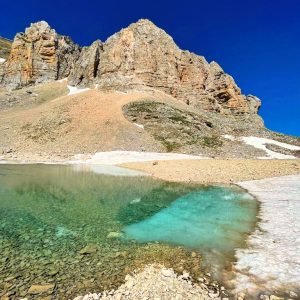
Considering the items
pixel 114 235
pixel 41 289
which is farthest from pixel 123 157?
pixel 41 289

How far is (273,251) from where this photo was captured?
1051cm

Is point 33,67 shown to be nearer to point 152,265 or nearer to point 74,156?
point 74,156

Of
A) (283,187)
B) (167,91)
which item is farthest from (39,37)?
(283,187)

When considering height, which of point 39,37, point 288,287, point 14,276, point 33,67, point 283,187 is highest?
point 39,37

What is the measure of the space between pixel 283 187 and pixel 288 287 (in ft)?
55.1

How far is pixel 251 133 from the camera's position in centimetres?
6800

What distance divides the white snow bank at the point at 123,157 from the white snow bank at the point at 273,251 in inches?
1161

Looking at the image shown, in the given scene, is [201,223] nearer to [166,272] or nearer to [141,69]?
[166,272]

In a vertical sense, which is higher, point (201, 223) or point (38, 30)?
point (38, 30)

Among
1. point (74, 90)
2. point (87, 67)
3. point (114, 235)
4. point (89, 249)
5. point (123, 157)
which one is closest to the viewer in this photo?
point (89, 249)

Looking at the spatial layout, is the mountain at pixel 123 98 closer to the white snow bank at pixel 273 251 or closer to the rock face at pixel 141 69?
the rock face at pixel 141 69

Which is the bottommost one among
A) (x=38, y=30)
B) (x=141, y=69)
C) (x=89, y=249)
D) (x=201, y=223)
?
(x=89, y=249)

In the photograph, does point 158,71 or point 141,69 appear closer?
point 141,69

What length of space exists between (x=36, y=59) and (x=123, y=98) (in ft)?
170
